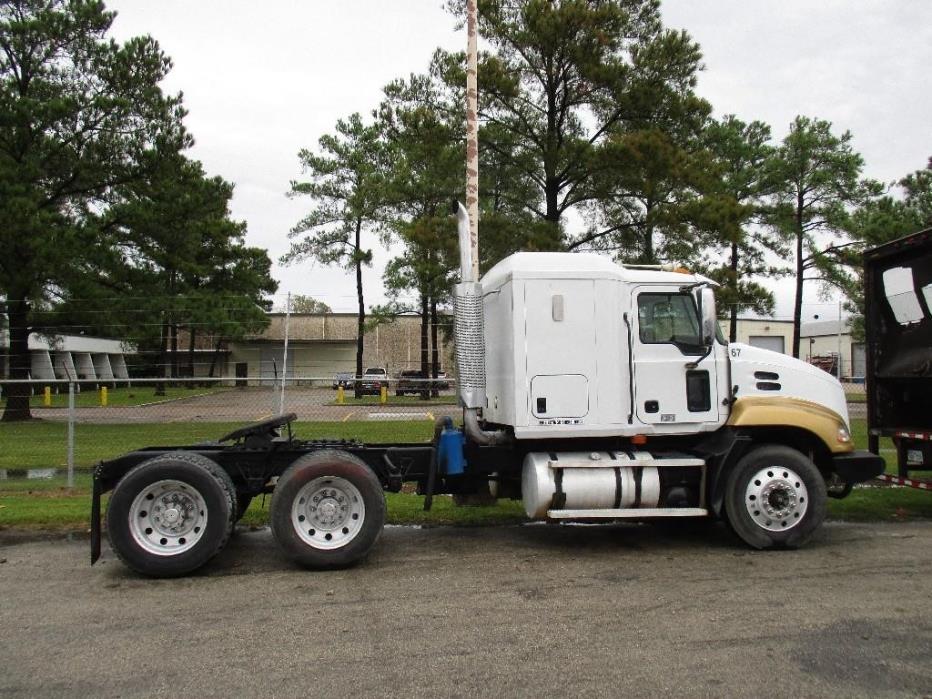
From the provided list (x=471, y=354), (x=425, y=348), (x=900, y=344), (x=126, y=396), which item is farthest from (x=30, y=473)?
(x=126, y=396)

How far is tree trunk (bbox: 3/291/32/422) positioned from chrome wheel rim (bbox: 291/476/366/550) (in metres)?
17.1

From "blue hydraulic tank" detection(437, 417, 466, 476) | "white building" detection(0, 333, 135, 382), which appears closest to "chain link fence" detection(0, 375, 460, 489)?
"blue hydraulic tank" detection(437, 417, 466, 476)

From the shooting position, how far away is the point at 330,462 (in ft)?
21.9

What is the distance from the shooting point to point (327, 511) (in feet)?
22.1

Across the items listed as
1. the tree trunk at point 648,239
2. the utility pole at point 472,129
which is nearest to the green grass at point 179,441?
the utility pole at point 472,129

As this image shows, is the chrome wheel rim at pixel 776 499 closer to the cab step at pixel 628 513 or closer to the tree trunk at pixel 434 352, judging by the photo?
the cab step at pixel 628 513

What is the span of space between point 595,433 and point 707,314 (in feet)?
5.00

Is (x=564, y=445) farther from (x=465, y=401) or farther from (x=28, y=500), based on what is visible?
(x=28, y=500)

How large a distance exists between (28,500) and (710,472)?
8.41 metres

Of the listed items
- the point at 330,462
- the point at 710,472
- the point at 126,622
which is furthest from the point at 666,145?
the point at 126,622

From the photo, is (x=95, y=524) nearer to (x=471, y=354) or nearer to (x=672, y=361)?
(x=471, y=354)

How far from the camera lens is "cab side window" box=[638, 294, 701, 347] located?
23.8ft

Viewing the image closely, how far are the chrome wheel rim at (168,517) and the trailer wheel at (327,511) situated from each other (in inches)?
26.2

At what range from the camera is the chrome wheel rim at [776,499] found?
714cm
